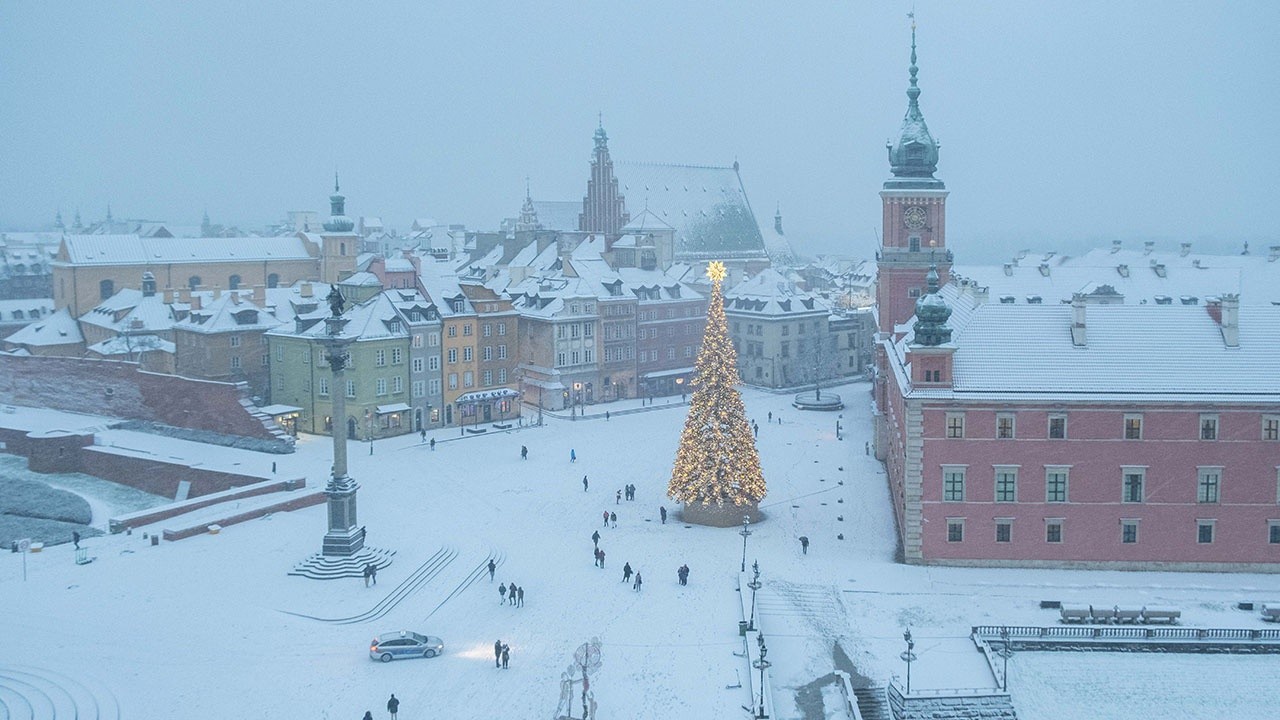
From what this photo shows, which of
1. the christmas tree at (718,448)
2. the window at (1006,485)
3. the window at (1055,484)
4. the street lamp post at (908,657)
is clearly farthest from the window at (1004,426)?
the street lamp post at (908,657)

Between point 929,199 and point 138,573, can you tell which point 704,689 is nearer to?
point 138,573

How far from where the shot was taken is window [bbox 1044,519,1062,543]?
41.2 meters

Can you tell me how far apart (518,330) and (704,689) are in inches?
1979

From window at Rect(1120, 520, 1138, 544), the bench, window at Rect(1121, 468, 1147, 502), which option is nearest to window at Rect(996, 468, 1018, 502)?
window at Rect(1121, 468, 1147, 502)

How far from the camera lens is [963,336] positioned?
42.9 metres

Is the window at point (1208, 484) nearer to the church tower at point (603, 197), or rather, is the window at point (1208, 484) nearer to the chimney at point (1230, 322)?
the chimney at point (1230, 322)

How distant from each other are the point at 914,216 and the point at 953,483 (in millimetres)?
24996

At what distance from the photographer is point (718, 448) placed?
47.9m

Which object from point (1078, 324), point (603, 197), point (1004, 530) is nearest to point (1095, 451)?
point (1004, 530)

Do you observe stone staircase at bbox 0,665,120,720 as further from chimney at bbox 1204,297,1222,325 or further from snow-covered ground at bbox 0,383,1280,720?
chimney at bbox 1204,297,1222,325

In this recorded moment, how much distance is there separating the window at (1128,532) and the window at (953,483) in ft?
19.9

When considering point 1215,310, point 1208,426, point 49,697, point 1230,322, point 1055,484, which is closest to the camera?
point 49,697

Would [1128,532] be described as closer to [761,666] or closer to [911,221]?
[761,666]

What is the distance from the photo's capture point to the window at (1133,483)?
40656 millimetres
